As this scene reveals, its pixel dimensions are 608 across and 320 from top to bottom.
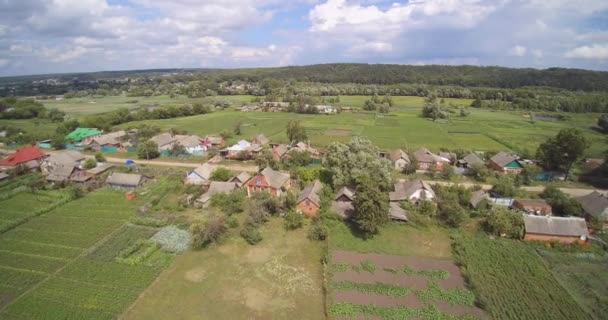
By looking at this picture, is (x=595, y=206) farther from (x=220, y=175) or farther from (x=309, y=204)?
(x=220, y=175)

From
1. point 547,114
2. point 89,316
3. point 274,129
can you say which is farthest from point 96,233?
point 547,114

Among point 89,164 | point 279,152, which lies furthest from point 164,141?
point 279,152

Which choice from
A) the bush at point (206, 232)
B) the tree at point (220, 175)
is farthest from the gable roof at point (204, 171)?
the bush at point (206, 232)

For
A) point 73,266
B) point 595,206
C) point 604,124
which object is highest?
point 604,124

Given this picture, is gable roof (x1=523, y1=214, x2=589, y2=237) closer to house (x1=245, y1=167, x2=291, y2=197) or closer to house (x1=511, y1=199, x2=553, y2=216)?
house (x1=511, y1=199, x2=553, y2=216)

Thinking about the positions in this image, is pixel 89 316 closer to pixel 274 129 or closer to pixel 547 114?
pixel 274 129

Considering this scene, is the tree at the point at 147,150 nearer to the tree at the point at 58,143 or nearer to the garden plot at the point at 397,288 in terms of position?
the tree at the point at 58,143
